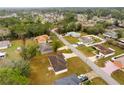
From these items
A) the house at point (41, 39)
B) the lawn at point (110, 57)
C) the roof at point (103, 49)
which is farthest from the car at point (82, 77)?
the house at point (41, 39)

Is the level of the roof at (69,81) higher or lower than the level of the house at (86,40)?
lower

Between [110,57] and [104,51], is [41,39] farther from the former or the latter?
[110,57]

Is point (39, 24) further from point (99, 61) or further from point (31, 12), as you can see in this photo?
point (99, 61)

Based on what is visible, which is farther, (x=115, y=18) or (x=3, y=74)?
(x=115, y=18)

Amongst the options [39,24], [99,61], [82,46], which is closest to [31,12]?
[39,24]

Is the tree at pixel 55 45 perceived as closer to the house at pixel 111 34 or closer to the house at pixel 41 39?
the house at pixel 41 39

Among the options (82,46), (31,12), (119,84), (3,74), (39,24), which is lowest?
(119,84)
